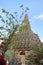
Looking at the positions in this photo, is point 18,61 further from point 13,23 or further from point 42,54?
point 42,54

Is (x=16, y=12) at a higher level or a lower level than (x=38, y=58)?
higher

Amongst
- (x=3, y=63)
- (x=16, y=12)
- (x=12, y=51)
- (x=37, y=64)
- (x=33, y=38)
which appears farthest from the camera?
(x=33, y=38)

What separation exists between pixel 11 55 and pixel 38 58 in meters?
3.17

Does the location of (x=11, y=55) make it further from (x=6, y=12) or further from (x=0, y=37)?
(x=6, y=12)

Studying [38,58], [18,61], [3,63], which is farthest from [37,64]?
[3,63]

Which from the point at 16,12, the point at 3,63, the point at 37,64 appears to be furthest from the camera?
the point at 16,12

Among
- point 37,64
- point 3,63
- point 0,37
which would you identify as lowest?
point 3,63

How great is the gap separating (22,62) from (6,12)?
107 inches

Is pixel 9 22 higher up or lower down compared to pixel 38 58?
higher up

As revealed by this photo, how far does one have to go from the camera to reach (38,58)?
7.55 metres

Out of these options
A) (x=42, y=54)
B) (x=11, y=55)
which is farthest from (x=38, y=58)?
(x=11, y=55)

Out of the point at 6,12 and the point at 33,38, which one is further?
the point at 33,38

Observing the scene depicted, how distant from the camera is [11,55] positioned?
1051 centimetres

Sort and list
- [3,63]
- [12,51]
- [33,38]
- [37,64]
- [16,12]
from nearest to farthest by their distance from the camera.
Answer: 1. [3,63]
2. [37,64]
3. [16,12]
4. [12,51]
5. [33,38]
